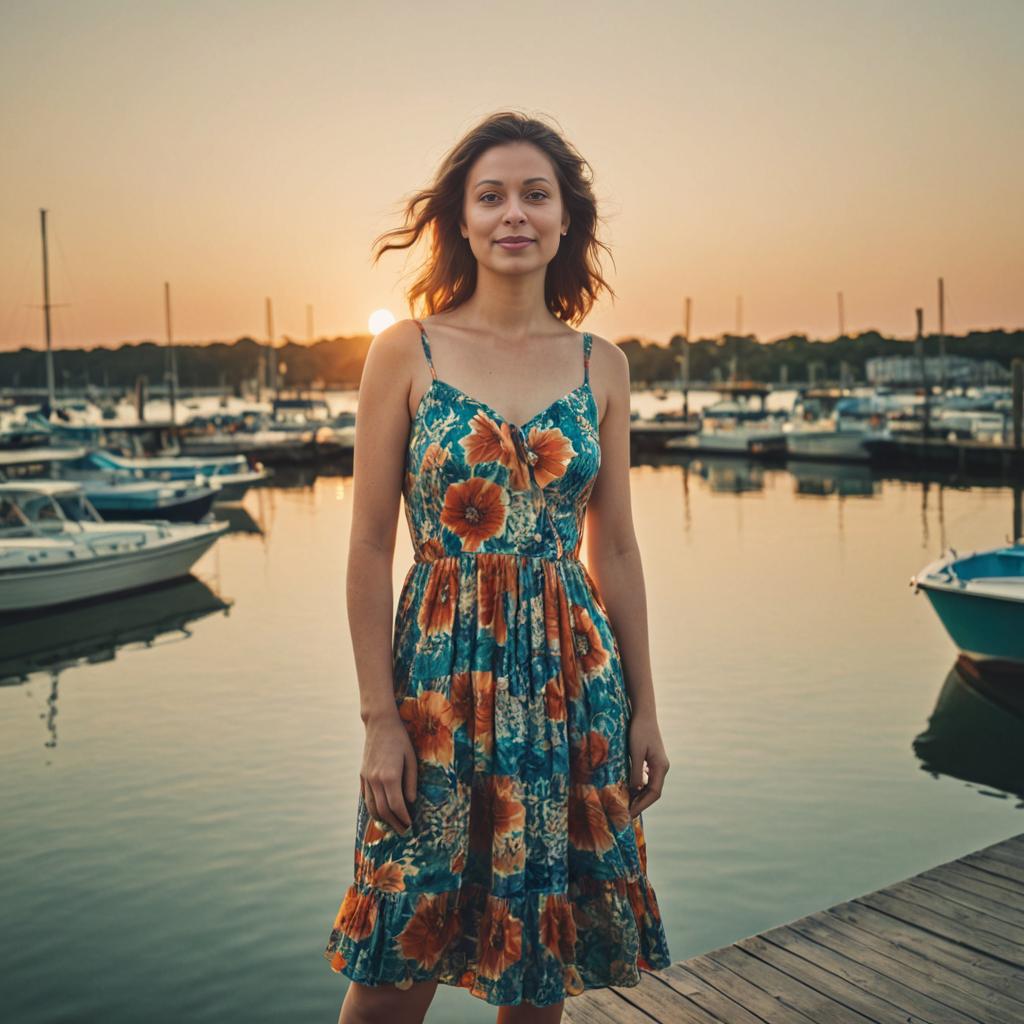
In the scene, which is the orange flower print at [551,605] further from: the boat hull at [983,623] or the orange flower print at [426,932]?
the boat hull at [983,623]

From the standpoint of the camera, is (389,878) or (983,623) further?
(983,623)

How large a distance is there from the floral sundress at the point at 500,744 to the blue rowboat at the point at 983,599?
→ 8.85 meters

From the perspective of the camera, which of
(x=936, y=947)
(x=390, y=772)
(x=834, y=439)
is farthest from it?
(x=834, y=439)

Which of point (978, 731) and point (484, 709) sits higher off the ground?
point (484, 709)

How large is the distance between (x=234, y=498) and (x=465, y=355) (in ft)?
99.8

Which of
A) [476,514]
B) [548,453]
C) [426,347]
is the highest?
A: [426,347]

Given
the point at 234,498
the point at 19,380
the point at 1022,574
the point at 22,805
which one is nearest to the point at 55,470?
the point at 234,498

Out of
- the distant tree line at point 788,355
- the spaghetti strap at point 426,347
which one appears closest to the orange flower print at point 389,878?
the spaghetti strap at point 426,347

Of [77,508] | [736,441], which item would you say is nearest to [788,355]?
[736,441]

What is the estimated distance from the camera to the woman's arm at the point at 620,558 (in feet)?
6.70

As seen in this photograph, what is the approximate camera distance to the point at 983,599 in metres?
10.0

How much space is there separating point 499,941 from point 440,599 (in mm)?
592

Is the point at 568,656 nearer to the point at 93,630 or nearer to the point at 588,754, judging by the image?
the point at 588,754

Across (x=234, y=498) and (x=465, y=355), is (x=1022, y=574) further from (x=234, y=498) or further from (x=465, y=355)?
(x=234, y=498)
